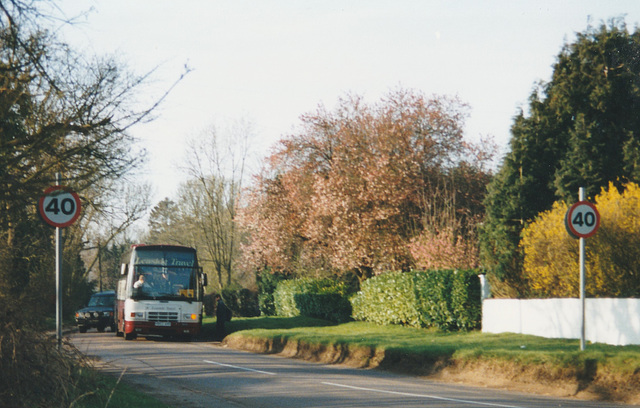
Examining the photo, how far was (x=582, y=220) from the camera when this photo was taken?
50.1ft

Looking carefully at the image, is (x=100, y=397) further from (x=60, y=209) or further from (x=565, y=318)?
(x=565, y=318)

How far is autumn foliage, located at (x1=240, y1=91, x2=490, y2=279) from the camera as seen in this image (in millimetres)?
36281

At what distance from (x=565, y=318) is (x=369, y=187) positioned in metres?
18.3

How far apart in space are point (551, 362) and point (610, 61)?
46.7ft

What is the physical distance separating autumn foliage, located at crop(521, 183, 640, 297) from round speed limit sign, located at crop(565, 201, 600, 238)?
3032mm

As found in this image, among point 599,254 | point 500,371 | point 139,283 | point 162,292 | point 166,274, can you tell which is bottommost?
point 500,371

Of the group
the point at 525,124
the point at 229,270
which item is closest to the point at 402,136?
the point at 525,124

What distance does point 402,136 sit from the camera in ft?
124

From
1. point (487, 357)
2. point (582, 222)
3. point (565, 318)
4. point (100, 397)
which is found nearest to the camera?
point (100, 397)

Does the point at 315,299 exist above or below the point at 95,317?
above

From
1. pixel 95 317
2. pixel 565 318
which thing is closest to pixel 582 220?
pixel 565 318

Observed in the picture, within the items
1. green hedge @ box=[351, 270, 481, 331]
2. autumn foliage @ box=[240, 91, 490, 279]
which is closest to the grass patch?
green hedge @ box=[351, 270, 481, 331]

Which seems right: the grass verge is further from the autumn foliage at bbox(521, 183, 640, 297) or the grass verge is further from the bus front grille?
the bus front grille

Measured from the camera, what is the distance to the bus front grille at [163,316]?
1084 inches
